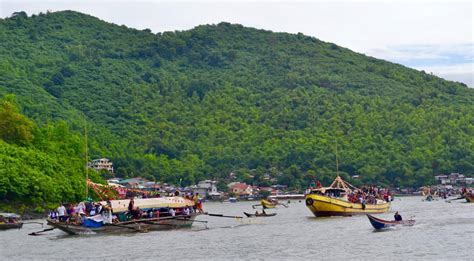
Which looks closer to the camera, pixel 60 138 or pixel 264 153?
pixel 60 138

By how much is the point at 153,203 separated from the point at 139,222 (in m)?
2.17

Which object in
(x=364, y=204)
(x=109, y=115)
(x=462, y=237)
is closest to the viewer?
(x=462, y=237)

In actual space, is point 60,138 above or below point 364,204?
above

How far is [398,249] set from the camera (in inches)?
2026

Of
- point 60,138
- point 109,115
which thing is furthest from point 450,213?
point 109,115

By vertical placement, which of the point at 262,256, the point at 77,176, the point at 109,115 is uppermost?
the point at 109,115

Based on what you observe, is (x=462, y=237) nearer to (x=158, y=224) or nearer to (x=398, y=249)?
(x=398, y=249)

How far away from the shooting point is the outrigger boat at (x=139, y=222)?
63.4 metres

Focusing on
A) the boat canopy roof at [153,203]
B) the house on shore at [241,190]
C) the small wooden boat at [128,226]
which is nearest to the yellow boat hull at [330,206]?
the boat canopy roof at [153,203]

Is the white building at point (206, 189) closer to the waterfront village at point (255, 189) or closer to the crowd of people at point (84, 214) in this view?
the waterfront village at point (255, 189)

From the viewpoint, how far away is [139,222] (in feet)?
214

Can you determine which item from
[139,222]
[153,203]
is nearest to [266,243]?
[139,222]

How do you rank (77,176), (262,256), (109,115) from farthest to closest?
(109,115), (77,176), (262,256)

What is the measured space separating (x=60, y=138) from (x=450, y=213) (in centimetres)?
5471
